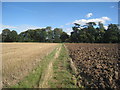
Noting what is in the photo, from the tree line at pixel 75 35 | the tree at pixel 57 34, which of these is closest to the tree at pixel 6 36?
the tree line at pixel 75 35

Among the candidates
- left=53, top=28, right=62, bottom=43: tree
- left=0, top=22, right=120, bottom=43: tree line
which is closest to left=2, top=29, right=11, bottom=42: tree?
left=0, top=22, right=120, bottom=43: tree line

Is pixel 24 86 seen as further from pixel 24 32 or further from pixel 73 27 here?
pixel 24 32

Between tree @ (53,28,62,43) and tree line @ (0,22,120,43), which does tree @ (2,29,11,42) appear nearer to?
tree line @ (0,22,120,43)

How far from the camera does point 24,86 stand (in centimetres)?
459

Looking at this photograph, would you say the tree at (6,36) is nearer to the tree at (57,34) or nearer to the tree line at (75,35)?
the tree line at (75,35)

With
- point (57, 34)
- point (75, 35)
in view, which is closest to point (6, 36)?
point (57, 34)

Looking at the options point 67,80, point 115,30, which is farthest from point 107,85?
point 115,30

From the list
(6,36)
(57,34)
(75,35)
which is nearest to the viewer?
(75,35)

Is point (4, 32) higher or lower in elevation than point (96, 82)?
higher

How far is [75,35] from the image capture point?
74375 millimetres

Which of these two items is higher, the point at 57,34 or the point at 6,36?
the point at 57,34

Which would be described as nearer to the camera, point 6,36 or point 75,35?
point 75,35

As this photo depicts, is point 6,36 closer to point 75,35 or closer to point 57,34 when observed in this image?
point 57,34

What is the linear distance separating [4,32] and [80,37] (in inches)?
2101
